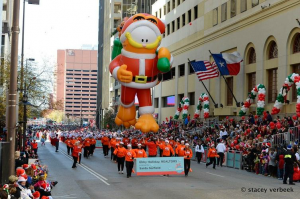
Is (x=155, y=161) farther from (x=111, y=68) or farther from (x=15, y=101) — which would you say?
(x=15, y=101)

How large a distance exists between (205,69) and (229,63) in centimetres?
211

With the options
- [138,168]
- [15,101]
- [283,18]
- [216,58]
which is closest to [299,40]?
[283,18]

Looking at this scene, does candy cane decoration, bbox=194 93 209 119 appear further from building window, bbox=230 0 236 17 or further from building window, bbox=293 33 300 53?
building window, bbox=293 33 300 53

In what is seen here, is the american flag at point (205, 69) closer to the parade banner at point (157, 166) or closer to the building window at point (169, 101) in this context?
the building window at point (169, 101)

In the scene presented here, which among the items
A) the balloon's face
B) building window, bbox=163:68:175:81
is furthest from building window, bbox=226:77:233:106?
the balloon's face

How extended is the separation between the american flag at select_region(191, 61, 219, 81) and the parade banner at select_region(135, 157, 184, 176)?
56.9ft

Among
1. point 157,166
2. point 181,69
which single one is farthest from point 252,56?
point 157,166

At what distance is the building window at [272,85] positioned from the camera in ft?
109

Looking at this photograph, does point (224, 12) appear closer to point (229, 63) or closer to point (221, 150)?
point (229, 63)

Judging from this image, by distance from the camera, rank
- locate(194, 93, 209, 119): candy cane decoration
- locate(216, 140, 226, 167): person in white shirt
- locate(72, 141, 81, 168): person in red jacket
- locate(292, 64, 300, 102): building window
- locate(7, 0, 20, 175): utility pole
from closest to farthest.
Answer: locate(7, 0, 20, 175): utility pole
locate(72, 141, 81, 168): person in red jacket
locate(216, 140, 226, 167): person in white shirt
locate(292, 64, 300, 102): building window
locate(194, 93, 209, 119): candy cane decoration

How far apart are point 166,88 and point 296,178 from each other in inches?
1468

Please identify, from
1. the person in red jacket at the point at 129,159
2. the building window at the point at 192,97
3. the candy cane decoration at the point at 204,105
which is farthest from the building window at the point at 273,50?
the person in red jacket at the point at 129,159

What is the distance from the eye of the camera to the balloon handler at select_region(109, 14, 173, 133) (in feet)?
59.9

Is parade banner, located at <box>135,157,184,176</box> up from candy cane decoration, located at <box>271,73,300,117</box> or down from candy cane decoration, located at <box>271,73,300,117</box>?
down
